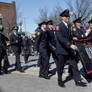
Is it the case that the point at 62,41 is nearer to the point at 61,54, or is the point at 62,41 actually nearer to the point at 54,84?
the point at 61,54

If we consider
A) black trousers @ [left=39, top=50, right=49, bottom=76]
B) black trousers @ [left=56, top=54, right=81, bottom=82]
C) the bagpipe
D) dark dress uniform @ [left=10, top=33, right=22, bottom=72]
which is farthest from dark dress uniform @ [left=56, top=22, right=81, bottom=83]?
dark dress uniform @ [left=10, top=33, right=22, bottom=72]

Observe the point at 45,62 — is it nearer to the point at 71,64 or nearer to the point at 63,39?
the point at 71,64

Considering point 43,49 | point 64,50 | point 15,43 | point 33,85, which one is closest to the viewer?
point 64,50

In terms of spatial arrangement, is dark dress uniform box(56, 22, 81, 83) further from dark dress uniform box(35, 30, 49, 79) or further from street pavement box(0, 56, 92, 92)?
dark dress uniform box(35, 30, 49, 79)

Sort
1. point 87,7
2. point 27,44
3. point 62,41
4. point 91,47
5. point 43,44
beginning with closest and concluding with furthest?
point 62,41 → point 91,47 → point 43,44 → point 27,44 → point 87,7

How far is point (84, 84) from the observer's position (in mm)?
5699

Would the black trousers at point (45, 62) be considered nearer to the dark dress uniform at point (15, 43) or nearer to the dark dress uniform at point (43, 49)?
the dark dress uniform at point (43, 49)

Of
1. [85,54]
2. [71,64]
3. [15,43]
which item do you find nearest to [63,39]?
[71,64]

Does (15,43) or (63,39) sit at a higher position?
(63,39)

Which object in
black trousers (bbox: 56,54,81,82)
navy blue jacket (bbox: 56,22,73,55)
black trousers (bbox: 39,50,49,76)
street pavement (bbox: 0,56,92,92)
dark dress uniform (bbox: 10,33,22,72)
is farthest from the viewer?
dark dress uniform (bbox: 10,33,22,72)

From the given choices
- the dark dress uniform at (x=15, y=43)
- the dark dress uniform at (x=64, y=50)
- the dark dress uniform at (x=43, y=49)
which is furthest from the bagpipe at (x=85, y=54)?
the dark dress uniform at (x=15, y=43)

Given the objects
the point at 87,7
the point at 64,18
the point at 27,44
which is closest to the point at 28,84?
the point at 64,18

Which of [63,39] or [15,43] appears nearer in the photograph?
[63,39]

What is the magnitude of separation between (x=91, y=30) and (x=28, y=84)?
117 inches
